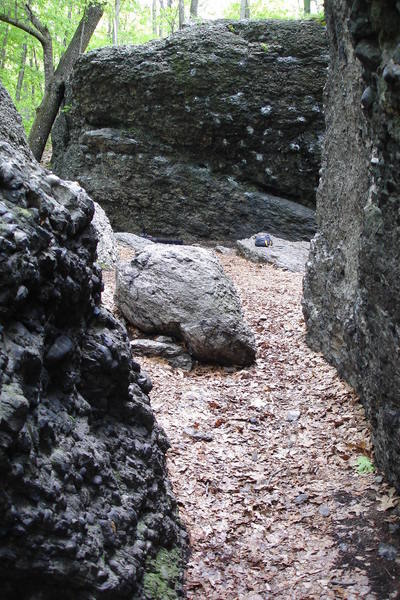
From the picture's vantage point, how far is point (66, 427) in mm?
3184

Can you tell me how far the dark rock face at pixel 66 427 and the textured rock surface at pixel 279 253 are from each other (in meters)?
8.28

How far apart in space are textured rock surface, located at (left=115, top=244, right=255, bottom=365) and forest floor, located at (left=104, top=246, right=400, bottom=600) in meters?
0.37

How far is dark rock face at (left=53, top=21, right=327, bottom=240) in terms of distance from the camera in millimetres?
13797

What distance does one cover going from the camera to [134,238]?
43.2ft

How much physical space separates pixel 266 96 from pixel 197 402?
33.8ft

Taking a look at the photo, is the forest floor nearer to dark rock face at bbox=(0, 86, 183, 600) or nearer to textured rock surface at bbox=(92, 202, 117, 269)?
dark rock face at bbox=(0, 86, 183, 600)

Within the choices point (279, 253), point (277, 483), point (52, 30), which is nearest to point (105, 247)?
point (279, 253)

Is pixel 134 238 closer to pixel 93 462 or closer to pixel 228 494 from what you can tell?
pixel 228 494

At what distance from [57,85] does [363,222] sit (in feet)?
45.4

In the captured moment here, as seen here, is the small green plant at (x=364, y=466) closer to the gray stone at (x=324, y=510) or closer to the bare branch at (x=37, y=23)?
the gray stone at (x=324, y=510)

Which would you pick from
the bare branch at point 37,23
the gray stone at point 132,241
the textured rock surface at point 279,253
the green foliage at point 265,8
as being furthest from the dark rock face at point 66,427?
the green foliage at point 265,8

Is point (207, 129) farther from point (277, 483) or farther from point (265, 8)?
point (265, 8)

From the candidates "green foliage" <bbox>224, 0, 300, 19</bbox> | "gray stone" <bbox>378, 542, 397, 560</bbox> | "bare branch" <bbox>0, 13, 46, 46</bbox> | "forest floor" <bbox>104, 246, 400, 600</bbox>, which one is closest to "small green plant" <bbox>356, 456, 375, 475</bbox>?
"forest floor" <bbox>104, 246, 400, 600</bbox>

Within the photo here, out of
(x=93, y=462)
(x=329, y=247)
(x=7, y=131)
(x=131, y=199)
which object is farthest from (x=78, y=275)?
(x=131, y=199)
